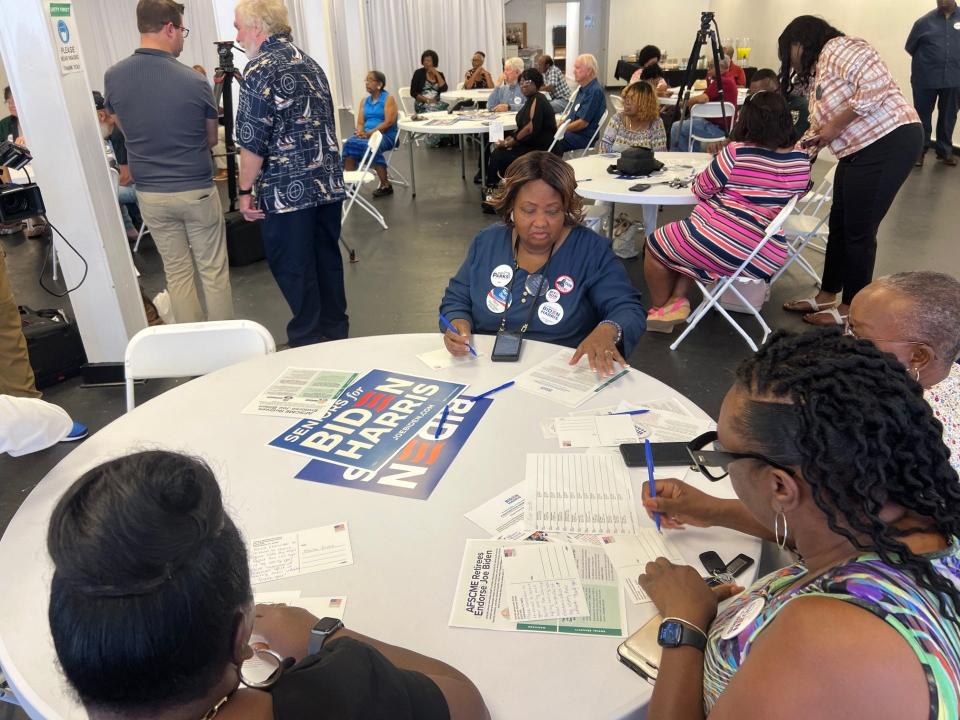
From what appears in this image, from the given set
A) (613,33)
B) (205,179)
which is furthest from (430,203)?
(613,33)

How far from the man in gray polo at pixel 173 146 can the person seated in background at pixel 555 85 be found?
6230 millimetres

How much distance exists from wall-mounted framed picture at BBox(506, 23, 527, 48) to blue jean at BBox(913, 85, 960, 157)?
9901 mm

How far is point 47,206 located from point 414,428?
267 centimetres

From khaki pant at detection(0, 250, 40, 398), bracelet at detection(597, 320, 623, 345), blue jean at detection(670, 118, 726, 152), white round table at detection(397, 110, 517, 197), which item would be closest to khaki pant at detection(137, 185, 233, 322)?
khaki pant at detection(0, 250, 40, 398)

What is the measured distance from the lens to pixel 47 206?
3324 millimetres

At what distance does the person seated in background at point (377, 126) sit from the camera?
7383mm

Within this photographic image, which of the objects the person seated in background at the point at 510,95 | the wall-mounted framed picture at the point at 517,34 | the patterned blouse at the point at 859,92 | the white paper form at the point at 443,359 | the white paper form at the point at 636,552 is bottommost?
the white paper form at the point at 636,552

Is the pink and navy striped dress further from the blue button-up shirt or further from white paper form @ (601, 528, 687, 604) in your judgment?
the blue button-up shirt

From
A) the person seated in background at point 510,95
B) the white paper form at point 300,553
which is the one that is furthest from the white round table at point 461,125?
the white paper form at point 300,553

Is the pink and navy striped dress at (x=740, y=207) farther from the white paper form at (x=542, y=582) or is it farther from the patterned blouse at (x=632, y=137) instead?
the white paper form at (x=542, y=582)

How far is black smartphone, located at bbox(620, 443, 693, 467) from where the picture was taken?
158cm

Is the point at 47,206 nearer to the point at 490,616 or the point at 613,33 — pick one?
the point at 490,616

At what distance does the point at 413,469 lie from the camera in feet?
5.18

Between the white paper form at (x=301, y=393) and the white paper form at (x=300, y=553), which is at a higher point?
the white paper form at (x=301, y=393)
